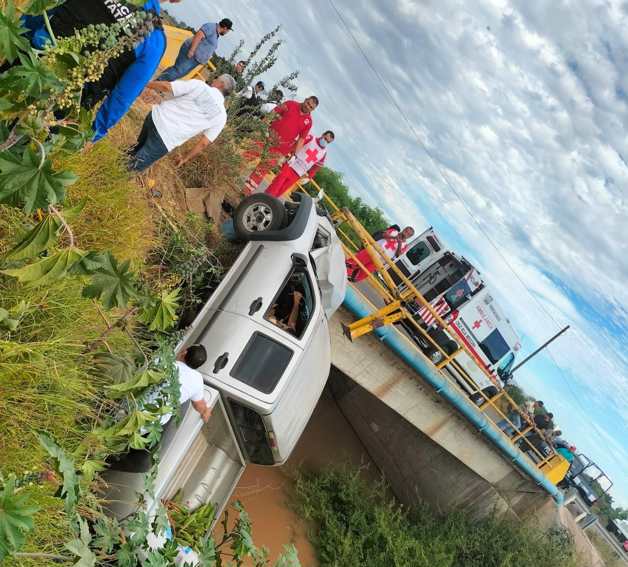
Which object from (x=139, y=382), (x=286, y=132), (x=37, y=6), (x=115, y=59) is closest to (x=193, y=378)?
(x=139, y=382)

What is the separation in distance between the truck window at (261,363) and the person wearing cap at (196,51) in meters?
3.79

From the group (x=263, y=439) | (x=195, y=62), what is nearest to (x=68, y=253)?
(x=263, y=439)

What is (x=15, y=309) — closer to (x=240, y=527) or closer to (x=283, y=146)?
(x=240, y=527)

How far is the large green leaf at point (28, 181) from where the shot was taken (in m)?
1.55

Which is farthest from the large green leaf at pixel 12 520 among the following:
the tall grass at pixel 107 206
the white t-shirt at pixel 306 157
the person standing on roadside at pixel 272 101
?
the white t-shirt at pixel 306 157

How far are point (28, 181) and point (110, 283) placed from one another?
393mm

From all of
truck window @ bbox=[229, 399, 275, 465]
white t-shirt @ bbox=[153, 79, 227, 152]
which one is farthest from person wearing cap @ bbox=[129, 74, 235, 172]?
truck window @ bbox=[229, 399, 275, 465]

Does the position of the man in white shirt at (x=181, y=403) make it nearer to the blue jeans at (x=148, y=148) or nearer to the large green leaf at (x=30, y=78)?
the blue jeans at (x=148, y=148)

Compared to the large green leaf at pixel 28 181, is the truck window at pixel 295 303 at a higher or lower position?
lower

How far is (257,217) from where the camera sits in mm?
6258

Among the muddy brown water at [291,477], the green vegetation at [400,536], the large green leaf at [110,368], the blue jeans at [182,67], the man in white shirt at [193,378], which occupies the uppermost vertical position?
the blue jeans at [182,67]

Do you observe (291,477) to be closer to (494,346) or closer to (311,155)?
(311,155)

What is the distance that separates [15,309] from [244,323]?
2651mm

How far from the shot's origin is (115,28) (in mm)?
2125
